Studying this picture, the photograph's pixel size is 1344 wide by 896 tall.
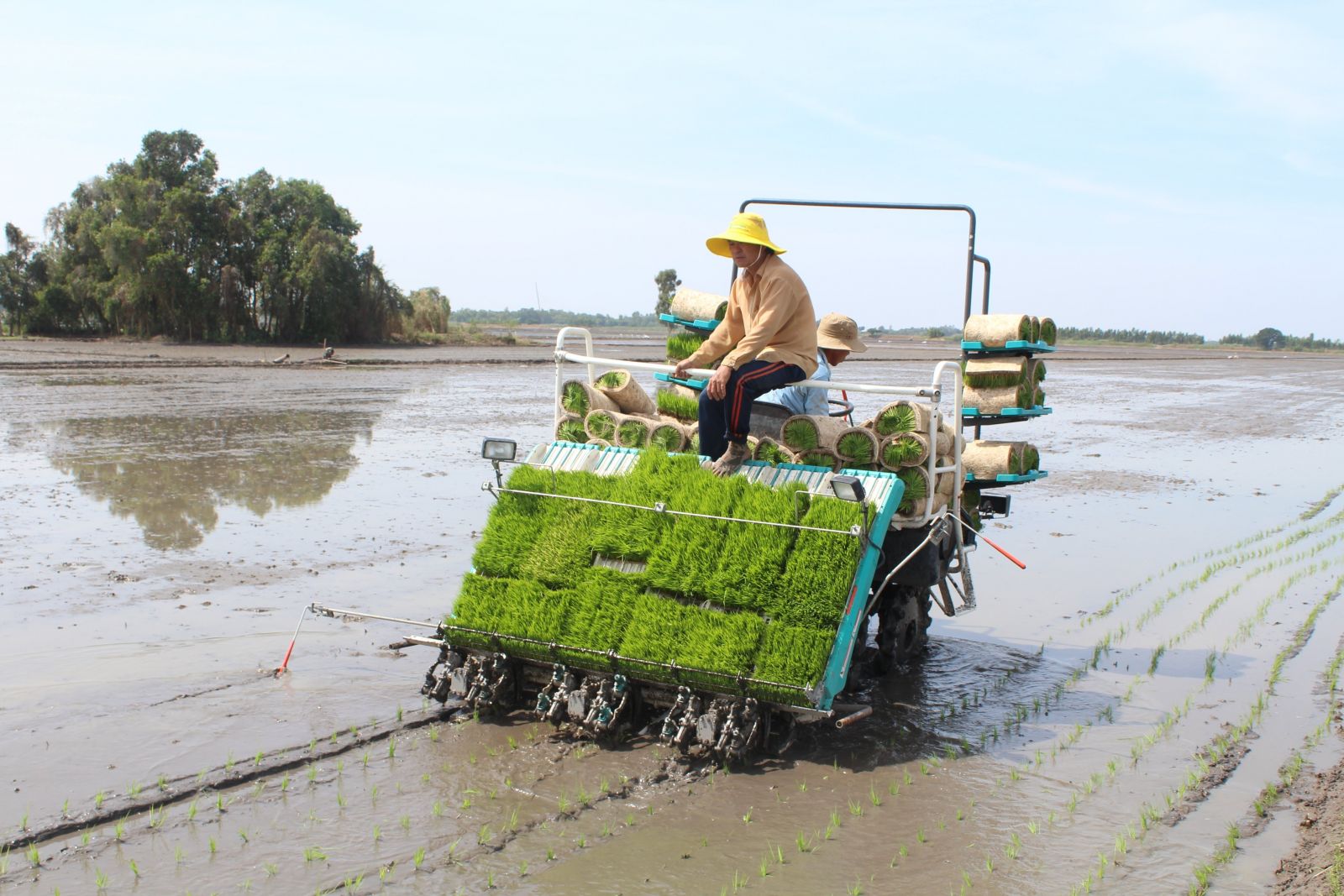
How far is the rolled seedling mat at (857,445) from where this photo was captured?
7496 millimetres

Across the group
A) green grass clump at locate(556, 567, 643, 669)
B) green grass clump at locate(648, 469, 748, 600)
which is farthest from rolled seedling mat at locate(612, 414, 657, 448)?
green grass clump at locate(556, 567, 643, 669)

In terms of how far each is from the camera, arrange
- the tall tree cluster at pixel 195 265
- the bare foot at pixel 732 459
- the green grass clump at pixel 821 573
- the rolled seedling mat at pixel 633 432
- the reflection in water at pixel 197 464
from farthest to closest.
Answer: the tall tree cluster at pixel 195 265
the reflection in water at pixel 197 464
the rolled seedling mat at pixel 633 432
the bare foot at pixel 732 459
the green grass clump at pixel 821 573

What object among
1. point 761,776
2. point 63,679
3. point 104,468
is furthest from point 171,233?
point 761,776

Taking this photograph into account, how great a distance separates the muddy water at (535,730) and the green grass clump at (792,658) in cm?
59

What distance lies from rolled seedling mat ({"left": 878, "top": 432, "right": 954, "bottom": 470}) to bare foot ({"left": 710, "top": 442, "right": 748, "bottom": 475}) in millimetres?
872

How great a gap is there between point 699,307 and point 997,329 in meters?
2.35

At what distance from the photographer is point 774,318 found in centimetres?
718

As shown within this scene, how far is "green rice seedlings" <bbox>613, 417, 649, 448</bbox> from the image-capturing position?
8.15m

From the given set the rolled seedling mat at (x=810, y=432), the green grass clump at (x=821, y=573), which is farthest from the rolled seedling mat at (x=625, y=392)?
the green grass clump at (x=821, y=573)

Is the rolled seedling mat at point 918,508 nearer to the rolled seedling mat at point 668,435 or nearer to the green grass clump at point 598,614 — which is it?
the rolled seedling mat at point 668,435

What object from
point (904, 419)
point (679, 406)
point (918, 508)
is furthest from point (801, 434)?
point (679, 406)

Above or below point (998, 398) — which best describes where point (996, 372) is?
above

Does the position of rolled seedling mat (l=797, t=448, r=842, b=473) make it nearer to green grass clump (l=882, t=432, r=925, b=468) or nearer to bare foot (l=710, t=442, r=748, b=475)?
green grass clump (l=882, t=432, r=925, b=468)

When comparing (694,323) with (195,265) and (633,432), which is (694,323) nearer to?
(633,432)
